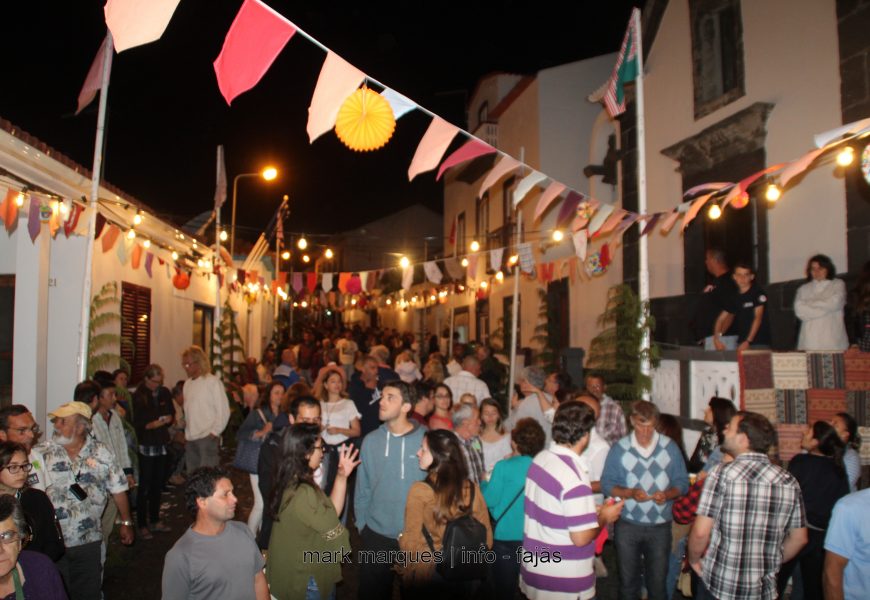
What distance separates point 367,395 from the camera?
7965mm

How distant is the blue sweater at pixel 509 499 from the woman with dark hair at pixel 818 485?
1814mm

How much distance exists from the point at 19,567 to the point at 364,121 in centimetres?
371

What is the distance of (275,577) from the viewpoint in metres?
3.57

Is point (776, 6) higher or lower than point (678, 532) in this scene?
higher

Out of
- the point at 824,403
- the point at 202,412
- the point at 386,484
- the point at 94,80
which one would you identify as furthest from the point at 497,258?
the point at 386,484

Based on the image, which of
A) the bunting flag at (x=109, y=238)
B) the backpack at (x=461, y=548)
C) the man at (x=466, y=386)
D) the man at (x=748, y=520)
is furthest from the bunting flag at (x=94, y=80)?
the man at (x=748, y=520)

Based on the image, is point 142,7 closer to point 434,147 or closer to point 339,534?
point 434,147

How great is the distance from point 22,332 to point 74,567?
4337 mm

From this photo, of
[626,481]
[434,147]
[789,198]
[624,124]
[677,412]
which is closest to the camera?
[626,481]

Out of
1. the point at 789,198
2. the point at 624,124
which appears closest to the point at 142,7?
the point at 789,198

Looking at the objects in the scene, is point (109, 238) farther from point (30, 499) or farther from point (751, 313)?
point (751, 313)

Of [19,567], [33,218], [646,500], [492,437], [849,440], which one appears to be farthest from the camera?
[33,218]

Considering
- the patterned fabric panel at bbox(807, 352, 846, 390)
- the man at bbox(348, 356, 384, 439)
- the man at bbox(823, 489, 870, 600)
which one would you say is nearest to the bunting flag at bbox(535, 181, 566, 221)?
the man at bbox(348, 356, 384, 439)

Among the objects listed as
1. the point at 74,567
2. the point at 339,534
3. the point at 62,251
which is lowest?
the point at 74,567
